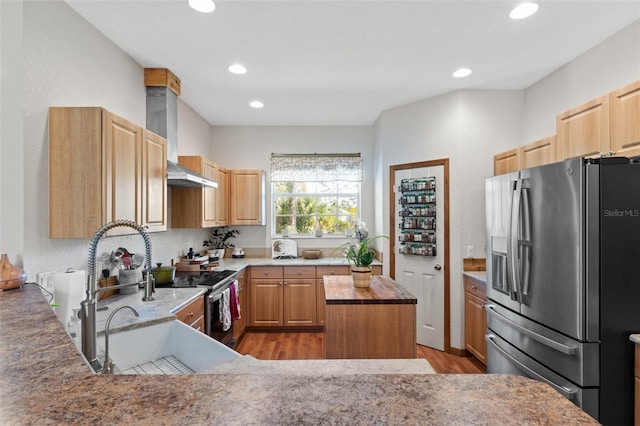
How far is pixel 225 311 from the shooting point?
316 centimetres

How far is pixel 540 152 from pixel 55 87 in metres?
3.56

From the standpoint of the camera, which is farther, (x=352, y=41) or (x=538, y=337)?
(x=352, y=41)

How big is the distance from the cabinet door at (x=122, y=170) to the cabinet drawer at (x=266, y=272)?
2111 millimetres

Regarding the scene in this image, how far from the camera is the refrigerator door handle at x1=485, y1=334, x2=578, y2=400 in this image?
1841 mm

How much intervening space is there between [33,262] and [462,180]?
3650 mm

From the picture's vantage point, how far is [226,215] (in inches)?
179

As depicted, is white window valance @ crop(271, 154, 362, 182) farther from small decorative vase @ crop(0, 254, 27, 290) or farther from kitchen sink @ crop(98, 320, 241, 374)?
small decorative vase @ crop(0, 254, 27, 290)

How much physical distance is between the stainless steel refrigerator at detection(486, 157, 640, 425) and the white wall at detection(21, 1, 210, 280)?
302 centimetres

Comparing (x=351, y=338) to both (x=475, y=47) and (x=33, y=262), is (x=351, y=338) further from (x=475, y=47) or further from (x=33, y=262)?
(x=475, y=47)

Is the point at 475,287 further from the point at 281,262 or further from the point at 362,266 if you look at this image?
the point at 281,262

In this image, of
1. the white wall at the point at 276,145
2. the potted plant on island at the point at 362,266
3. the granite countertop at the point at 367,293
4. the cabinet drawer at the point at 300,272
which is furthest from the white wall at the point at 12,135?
the white wall at the point at 276,145

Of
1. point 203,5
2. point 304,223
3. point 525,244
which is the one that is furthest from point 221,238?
point 525,244

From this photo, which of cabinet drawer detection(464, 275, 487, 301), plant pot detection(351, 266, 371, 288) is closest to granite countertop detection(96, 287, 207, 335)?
plant pot detection(351, 266, 371, 288)

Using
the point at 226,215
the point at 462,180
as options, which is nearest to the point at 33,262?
the point at 226,215
